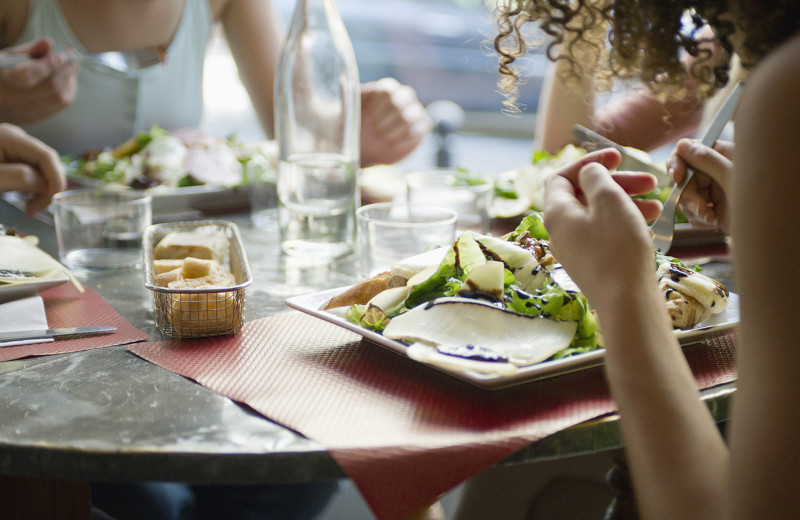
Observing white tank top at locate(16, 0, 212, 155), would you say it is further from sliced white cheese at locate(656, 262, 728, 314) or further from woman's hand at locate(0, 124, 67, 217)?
sliced white cheese at locate(656, 262, 728, 314)

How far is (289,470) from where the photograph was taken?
2.23ft

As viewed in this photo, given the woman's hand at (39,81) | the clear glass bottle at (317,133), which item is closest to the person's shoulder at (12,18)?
the woman's hand at (39,81)

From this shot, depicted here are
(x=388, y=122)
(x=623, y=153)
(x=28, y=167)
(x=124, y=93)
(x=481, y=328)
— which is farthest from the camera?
(x=124, y=93)

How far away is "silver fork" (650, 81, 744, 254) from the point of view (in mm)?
1229

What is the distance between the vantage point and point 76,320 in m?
1.04

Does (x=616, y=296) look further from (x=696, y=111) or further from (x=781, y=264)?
(x=696, y=111)

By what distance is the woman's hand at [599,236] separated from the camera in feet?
2.45

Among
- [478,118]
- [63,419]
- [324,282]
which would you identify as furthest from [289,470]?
[478,118]

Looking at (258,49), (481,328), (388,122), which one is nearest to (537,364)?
(481,328)

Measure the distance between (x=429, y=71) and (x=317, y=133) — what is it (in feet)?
24.6

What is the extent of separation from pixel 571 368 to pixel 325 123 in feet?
3.25

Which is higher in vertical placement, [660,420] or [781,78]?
[781,78]

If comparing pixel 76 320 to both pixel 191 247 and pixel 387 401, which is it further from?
pixel 387 401

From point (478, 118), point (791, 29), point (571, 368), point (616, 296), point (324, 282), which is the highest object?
point (791, 29)
